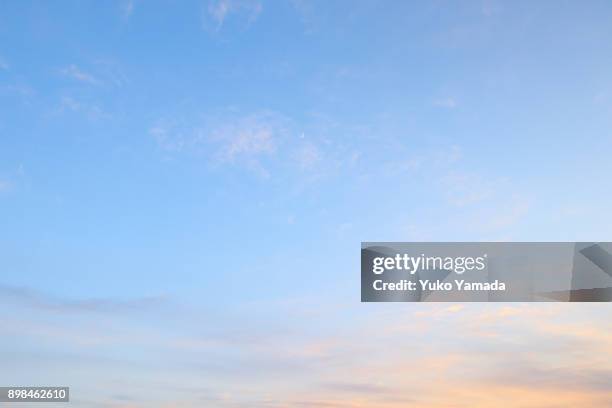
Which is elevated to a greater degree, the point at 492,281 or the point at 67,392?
the point at 492,281

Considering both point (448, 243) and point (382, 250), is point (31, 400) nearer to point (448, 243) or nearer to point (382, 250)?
point (382, 250)

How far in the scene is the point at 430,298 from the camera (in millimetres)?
70188

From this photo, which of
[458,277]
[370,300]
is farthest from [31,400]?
[458,277]

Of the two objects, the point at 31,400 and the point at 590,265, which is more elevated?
the point at 590,265

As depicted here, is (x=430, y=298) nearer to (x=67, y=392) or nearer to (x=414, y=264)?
(x=414, y=264)

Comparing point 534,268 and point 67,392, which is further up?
point 534,268

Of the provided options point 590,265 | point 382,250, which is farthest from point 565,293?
point 382,250

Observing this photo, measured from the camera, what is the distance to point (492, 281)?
2790 inches

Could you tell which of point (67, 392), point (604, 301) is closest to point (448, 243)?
point (604, 301)

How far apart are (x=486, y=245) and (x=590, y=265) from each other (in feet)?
25.5

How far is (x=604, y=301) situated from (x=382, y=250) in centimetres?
1630

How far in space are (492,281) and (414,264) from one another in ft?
18.6

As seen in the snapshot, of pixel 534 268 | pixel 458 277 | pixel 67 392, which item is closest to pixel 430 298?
pixel 458 277

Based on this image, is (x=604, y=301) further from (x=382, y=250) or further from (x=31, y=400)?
(x=31, y=400)
